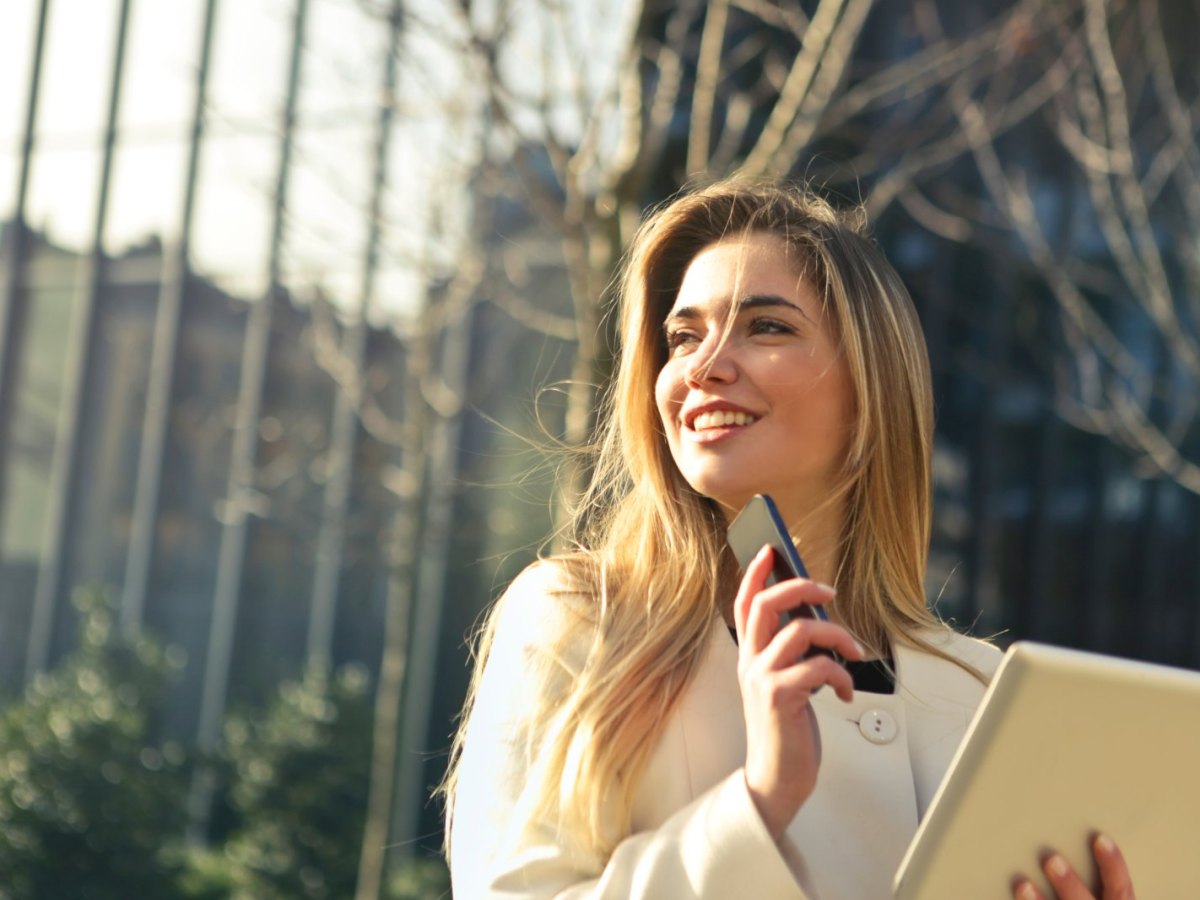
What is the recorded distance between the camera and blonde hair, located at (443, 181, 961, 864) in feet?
5.76

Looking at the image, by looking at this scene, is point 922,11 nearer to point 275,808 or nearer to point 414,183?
point 414,183

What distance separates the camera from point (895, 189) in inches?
219

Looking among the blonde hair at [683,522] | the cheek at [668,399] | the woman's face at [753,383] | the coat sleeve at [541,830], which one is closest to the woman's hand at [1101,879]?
the coat sleeve at [541,830]

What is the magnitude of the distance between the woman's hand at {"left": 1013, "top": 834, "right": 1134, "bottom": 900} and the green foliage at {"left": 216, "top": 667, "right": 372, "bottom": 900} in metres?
5.87

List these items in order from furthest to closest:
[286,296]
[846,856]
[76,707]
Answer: [286,296] → [76,707] → [846,856]

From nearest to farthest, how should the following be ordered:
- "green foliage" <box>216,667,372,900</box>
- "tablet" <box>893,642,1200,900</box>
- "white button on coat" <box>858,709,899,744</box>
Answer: "tablet" <box>893,642,1200,900</box>
"white button on coat" <box>858,709,899,744</box>
"green foliage" <box>216,667,372,900</box>

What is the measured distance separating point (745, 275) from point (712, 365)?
0.54 feet

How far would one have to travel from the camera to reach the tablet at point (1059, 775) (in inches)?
54.2

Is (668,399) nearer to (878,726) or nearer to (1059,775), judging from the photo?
(878,726)

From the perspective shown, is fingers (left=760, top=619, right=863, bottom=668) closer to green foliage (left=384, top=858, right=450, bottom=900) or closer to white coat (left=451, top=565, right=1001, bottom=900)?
white coat (left=451, top=565, right=1001, bottom=900)

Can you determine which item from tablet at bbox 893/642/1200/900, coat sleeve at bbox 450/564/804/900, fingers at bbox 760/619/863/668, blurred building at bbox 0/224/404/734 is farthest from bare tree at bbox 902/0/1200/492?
fingers at bbox 760/619/863/668

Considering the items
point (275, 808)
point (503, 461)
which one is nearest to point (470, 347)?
point (503, 461)

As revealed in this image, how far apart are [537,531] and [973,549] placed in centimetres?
236

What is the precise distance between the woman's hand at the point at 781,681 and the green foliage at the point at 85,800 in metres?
5.71
